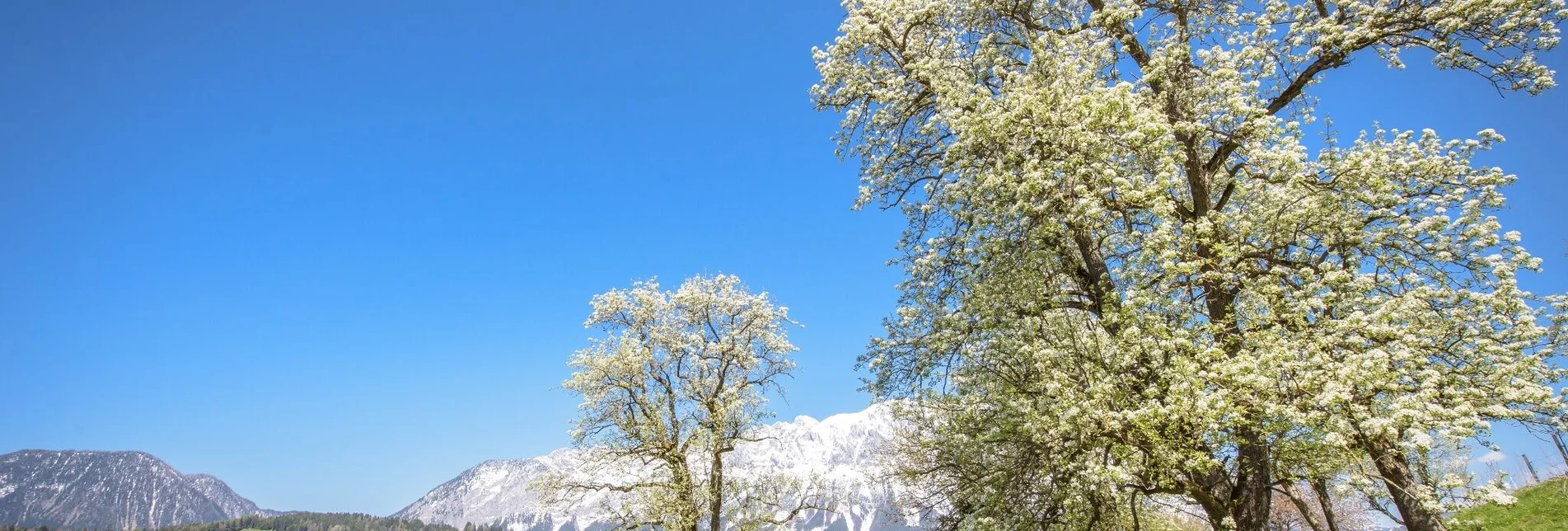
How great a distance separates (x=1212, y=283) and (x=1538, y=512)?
3185 centimetres

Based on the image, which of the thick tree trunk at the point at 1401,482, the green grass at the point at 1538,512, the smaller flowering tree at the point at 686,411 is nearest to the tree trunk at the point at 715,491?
the smaller flowering tree at the point at 686,411

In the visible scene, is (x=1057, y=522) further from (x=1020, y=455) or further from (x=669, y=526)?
(x=669, y=526)

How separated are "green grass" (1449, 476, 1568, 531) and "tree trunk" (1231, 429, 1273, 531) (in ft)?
73.0

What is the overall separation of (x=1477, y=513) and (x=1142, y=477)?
3636cm

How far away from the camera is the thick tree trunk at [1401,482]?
8828 millimetres

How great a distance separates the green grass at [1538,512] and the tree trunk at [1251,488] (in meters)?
22.3

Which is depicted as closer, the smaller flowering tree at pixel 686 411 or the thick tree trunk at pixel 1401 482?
the thick tree trunk at pixel 1401 482

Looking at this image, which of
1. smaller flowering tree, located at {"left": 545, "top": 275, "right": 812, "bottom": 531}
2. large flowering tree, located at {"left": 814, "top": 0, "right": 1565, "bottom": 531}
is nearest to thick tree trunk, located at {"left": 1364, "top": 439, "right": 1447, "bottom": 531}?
large flowering tree, located at {"left": 814, "top": 0, "right": 1565, "bottom": 531}

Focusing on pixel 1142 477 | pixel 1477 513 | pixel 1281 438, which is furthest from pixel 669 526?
pixel 1477 513

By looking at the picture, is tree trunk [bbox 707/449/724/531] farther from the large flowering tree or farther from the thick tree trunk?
the thick tree trunk

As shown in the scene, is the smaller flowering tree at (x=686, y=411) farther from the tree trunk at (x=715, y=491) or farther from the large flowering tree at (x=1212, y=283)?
the large flowering tree at (x=1212, y=283)

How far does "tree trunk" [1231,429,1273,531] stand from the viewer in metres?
9.38

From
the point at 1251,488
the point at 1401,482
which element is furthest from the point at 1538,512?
the point at 1251,488

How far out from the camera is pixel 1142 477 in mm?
9719
